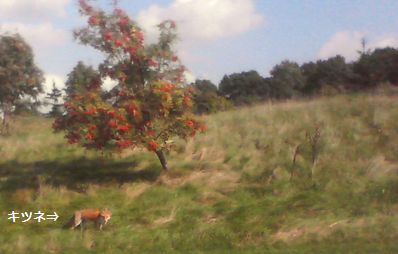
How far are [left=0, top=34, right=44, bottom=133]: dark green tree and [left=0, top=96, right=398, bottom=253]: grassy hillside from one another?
776 centimetres

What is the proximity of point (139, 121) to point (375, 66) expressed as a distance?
127ft

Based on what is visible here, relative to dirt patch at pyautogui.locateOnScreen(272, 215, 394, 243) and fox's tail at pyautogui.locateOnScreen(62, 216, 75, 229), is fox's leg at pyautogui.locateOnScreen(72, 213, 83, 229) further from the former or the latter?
dirt patch at pyautogui.locateOnScreen(272, 215, 394, 243)

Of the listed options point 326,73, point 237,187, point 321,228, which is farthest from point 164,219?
point 326,73

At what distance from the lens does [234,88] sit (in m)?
66.8

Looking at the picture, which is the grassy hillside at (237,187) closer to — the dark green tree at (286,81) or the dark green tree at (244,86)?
the dark green tree at (286,81)

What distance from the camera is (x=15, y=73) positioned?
30.4m

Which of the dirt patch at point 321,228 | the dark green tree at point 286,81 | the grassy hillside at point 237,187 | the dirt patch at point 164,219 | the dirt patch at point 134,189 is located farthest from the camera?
the dark green tree at point 286,81

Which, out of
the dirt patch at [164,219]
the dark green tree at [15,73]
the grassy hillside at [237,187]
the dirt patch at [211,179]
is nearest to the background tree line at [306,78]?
the dark green tree at [15,73]

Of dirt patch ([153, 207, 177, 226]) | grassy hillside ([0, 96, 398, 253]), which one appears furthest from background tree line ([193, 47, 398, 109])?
dirt patch ([153, 207, 177, 226])

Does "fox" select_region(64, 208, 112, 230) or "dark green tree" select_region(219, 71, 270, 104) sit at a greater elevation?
"dark green tree" select_region(219, 71, 270, 104)

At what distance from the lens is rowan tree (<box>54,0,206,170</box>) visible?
16.2 m

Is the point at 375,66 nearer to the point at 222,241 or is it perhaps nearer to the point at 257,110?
the point at 257,110

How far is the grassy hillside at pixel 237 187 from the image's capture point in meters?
13.1

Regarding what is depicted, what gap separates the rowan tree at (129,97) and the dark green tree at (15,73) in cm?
1445
